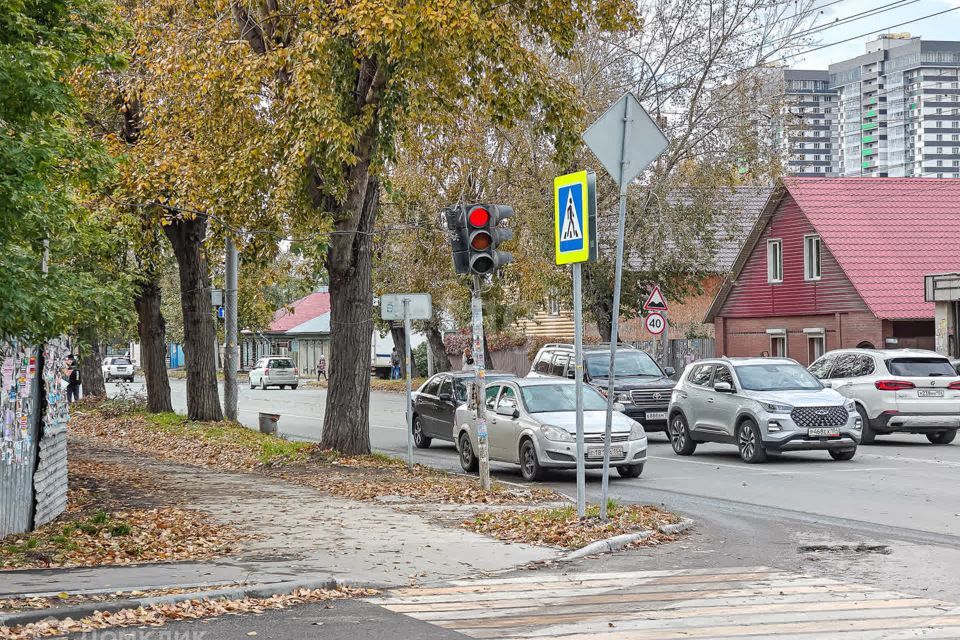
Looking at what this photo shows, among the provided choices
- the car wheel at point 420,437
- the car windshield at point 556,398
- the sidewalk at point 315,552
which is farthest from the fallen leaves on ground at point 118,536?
the car wheel at point 420,437

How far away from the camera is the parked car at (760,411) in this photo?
1966 centimetres

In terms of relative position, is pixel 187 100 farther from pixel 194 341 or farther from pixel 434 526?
pixel 194 341

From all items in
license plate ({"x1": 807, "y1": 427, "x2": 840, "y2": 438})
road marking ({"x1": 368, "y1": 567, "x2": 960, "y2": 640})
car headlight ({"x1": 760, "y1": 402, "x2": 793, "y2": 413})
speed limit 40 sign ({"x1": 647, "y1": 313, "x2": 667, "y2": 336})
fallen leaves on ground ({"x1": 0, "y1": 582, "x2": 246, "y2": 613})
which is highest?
speed limit 40 sign ({"x1": 647, "y1": 313, "x2": 667, "y2": 336})

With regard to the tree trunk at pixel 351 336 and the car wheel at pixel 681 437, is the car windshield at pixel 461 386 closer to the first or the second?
the car wheel at pixel 681 437

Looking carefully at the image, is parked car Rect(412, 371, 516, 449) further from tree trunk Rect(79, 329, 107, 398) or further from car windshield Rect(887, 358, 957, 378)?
tree trunk Rect(79, 329, 107, 398)

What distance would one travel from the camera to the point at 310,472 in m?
18.5

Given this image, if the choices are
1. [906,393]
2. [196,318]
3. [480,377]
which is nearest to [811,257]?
[906,393]

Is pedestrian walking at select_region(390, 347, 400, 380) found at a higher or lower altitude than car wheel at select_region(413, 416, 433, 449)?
higher

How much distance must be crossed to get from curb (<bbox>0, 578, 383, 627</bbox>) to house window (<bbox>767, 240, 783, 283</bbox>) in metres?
36.2

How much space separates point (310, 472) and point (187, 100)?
5898 mm

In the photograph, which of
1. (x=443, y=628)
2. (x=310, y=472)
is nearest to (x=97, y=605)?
(x=443, y=628)

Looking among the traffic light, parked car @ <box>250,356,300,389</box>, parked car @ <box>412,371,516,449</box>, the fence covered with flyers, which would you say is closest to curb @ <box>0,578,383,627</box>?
the fence covered with flyers

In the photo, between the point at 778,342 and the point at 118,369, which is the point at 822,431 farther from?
the point at 118,369

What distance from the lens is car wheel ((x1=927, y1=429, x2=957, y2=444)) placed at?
78.1ft
